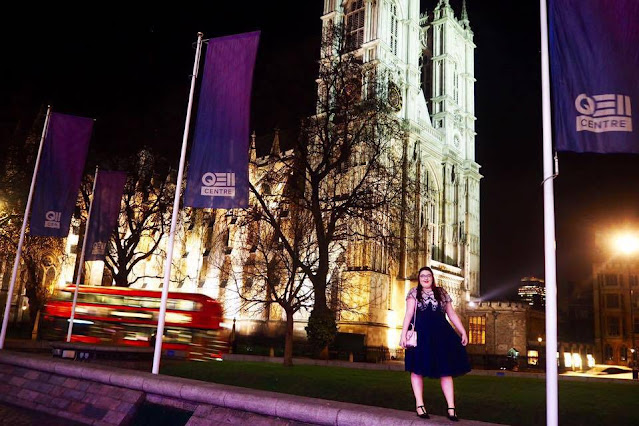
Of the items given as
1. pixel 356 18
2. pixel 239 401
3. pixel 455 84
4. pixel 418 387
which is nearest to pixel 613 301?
pixel 455 84

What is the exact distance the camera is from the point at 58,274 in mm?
55156

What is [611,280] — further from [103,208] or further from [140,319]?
[103,208]

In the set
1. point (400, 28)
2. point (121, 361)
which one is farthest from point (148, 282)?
point (121, 361)

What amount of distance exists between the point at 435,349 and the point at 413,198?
3545 cm

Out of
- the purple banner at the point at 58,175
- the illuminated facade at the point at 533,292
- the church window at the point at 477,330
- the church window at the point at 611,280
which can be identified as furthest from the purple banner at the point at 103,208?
the illuminated facade at the point at 533,292

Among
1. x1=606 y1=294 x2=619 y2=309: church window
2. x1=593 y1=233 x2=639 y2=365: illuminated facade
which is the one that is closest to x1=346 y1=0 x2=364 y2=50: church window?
x1=593 y1=233 x2=639 y2=365: illuminated facade

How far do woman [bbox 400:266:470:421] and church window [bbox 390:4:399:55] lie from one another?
47980 mm

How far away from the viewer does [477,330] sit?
51875 millimetres

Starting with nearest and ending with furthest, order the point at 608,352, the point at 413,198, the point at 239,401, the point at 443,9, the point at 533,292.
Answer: the point at 239,401 < the point at 413,198 < the point at 443,9 < the point at 608,352 < the point at 533,292

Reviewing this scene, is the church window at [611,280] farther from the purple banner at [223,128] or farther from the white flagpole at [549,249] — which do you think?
the white flagpole at [549,249]

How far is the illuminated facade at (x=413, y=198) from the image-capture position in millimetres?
43219

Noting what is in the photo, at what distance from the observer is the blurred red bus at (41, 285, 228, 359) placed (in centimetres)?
Answer: 2369

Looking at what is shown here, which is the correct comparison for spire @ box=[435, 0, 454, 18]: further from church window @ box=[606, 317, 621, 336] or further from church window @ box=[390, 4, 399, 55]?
church window @ box=[606, 317, 621, 336]

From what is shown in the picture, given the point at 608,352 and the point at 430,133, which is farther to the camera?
the point at 608,352
